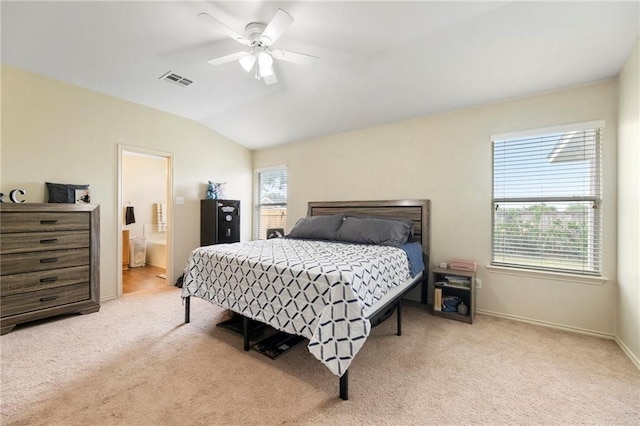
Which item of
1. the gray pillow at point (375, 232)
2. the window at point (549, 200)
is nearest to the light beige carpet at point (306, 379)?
the window at point (549, 200)

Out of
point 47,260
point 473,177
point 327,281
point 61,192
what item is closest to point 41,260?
point 47,260

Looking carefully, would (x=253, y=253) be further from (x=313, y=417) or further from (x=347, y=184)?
(x=347, y=184)

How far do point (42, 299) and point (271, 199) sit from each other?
3356mm

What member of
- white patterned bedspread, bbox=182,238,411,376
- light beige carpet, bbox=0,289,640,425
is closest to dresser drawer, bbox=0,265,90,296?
light beige carpet, bbox=0,289,640,425

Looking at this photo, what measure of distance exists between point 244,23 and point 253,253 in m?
1.94

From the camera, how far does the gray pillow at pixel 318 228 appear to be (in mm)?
3520

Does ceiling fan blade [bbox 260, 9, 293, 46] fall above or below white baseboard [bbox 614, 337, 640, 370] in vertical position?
above

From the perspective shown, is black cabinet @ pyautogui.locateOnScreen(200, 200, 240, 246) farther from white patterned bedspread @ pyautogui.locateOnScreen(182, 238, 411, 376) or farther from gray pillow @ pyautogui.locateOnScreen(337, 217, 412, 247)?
gray pillow @ pyautogui.locateOnScreen(337, 217, 412, 247)

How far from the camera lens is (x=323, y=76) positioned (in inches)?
118

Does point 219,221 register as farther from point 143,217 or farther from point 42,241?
point 143,217

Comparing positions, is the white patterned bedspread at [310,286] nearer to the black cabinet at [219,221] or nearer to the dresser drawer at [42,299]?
the dresser drawer at [42,299]

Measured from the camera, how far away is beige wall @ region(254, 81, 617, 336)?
2.54 meters

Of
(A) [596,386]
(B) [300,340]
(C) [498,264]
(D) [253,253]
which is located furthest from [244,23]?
(A) [596,386]

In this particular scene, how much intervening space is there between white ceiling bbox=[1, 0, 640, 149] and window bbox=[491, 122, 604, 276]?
0.55m
